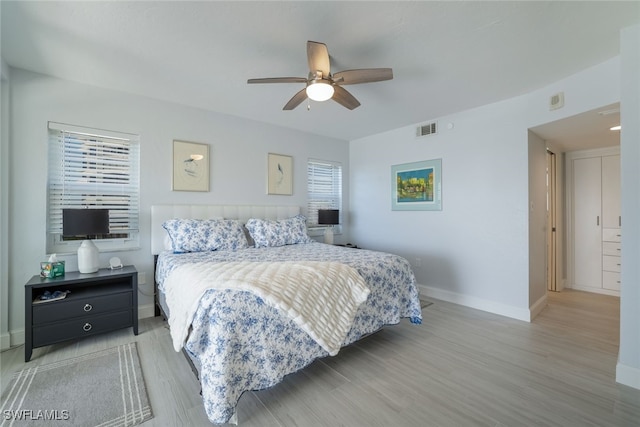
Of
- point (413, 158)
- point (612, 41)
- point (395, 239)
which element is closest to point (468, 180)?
point (413, 158)

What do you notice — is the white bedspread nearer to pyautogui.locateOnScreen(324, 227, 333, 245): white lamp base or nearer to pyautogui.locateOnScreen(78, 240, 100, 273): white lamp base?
pyautogui.locateOnScreen(78, 240, 100, 273): white lamp base

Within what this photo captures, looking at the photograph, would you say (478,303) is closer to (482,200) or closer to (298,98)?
(482,200)

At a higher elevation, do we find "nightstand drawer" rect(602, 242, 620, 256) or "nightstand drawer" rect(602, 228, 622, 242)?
"nightstand drawer" rect(602, 228, 622, 242)

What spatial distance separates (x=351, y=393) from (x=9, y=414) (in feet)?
6.76

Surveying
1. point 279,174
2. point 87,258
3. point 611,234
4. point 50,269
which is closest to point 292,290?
point 87,258

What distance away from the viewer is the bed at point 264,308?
4.91 feet

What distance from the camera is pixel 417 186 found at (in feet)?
13.2

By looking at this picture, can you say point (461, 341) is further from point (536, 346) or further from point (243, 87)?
point (243, 87)

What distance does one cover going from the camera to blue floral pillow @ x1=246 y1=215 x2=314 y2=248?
3.38 metres

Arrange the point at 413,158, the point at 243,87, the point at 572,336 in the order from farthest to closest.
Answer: the point at 413,158
the point at 243,87
the point at 572,336

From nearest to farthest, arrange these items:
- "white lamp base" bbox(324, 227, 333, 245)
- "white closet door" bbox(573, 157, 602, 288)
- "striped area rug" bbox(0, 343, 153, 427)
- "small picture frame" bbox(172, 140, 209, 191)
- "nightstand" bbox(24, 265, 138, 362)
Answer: "striped area rug" bbox(0, 343, 153, 427)
"nightstand" bbox(24, 265, 138, 362)
"small picture frame" bbox(172, 140, 209, 191)
"white closet door" bbox(573, 157, 602, 288)
"white lamp base" bbox(324, 227, 333, 245)

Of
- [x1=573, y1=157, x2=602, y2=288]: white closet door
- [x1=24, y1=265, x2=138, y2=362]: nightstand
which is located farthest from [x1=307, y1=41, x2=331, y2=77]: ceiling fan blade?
[x1=573, y1=157, x2=602, y2=288]: white closet door

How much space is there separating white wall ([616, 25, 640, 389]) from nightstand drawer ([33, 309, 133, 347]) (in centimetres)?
404

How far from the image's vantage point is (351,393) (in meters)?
1.81
